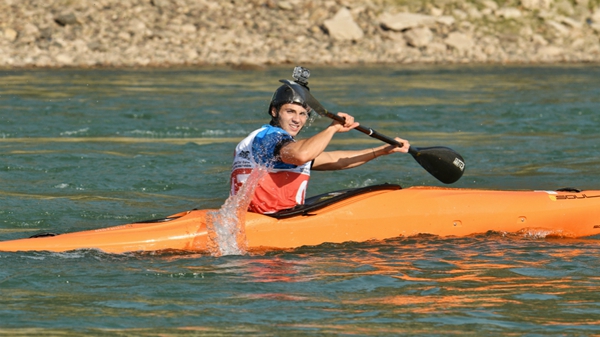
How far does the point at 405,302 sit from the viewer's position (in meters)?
5.02

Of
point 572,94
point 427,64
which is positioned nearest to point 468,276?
point 572,94

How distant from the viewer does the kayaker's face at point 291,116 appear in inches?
237

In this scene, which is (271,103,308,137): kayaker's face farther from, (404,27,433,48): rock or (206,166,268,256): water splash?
(404,27,433,48): rock

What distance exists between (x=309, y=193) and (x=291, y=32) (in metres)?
12.3

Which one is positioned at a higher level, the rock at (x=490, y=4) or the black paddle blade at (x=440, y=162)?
the rock at (x=490, y=4)

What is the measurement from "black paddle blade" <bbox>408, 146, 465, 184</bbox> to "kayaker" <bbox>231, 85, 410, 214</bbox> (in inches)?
41.0

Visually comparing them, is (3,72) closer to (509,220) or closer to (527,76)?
(527,76)

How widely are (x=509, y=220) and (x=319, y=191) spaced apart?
2598mm

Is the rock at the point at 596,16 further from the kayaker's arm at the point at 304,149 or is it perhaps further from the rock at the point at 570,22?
the kayaker's arm at the point at 304,149

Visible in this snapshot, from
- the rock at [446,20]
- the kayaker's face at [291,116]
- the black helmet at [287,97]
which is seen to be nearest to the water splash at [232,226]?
the kayaker's face at [291,116]

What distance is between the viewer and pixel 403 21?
21312 millimetres

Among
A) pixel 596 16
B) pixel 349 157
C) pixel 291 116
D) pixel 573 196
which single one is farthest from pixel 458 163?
pixel 596 16

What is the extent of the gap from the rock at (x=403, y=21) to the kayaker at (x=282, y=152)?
1517 cm

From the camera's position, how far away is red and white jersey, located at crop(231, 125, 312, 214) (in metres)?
5.98
